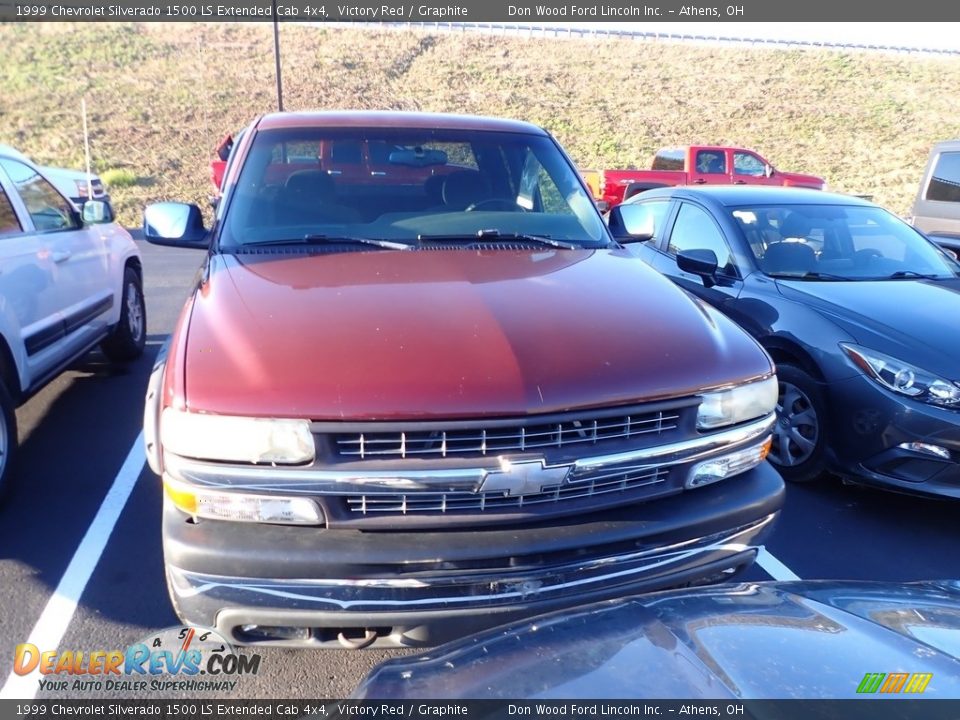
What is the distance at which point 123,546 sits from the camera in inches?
139

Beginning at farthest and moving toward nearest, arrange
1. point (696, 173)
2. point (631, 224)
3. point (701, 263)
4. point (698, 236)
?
point (696, 173), point (698, 236), point (701, 263), point (631, 224)

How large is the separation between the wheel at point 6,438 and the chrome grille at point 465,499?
249cm

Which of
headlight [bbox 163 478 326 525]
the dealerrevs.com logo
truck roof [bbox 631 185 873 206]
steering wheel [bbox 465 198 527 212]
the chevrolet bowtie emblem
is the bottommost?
the dealerrevs.com logo

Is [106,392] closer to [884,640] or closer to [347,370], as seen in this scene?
[347,370]

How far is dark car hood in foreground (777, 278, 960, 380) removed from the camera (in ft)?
12.6

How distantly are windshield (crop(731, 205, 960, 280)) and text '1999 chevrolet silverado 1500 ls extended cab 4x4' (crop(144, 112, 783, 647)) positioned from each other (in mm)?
2463

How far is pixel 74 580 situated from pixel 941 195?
906 cm

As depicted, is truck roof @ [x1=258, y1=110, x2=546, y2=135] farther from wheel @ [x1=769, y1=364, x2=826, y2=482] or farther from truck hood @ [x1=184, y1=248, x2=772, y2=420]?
wheel @ [x1=769, y1=364, x2=826, y2=482]

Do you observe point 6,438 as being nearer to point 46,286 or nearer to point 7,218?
point 46,286

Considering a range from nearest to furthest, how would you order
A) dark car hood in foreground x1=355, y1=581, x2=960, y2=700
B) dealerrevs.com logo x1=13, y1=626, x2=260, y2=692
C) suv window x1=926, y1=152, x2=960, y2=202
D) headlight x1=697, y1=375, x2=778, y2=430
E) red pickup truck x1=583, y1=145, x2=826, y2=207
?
dark car hood in foreground x1=355, y1=581, x2=960, y2=700 < headlight x1=697, y1=375, x2=778, y2=430 < dealerrevs.com logo x1=13, y1=626, x2=260, y2=692 < suv window x1=926, y1=152, x2=960, y2=202 < red pickup truck x1=583, y1=145, x2=826, y2=207

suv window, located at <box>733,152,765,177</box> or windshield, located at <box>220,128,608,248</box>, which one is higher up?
windshield, located at <box>220,128,608,248</box>

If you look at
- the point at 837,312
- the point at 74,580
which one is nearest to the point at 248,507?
the point at 74,580

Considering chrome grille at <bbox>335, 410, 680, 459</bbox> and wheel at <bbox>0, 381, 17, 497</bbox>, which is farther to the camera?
wheel at <bbox>0, 381, 17, 497</bbox>

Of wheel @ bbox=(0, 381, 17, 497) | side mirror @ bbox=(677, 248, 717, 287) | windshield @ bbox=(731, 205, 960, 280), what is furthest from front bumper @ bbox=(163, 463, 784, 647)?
windshield @ bbox=(731, 205, 960, 280)
